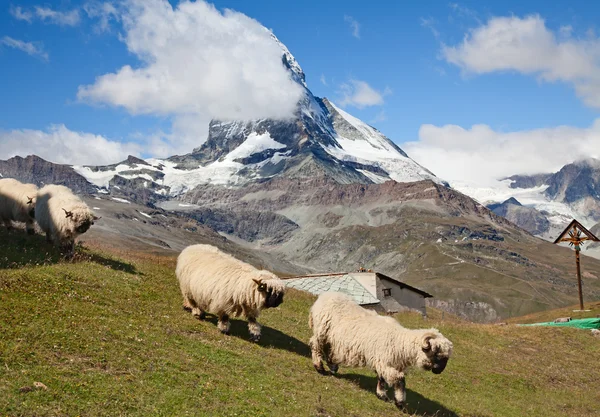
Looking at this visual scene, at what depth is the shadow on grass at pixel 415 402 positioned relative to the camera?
2089 centimetres

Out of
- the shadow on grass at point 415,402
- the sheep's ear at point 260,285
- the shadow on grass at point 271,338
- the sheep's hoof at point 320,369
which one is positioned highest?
the sheep's ear at point 260,285

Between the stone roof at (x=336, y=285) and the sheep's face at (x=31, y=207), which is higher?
the stone roof at (x=336, y=285)

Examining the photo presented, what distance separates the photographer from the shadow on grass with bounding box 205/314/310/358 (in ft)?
79.0

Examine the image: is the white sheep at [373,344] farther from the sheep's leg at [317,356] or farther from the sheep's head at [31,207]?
the sheep's head at [31,207]

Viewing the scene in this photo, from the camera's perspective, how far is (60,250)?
94.7 feet

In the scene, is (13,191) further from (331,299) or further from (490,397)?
(490,397)

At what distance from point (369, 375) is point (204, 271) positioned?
826 cm

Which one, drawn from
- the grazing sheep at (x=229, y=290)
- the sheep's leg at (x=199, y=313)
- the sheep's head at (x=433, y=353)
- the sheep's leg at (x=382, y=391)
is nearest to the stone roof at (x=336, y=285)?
the sheep's leg at (x=199, y=313)

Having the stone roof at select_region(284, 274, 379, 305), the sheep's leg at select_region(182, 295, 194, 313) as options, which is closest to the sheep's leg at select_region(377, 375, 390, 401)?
the sheep's leg at select_region(182, 295, 194, 313)

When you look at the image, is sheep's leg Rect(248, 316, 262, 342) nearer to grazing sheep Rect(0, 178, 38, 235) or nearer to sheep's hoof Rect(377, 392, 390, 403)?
sheep's hoof Rect(377, 392, 390, 403)

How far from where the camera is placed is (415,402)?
21969 millimetres

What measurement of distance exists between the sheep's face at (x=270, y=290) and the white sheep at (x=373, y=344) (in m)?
1.61

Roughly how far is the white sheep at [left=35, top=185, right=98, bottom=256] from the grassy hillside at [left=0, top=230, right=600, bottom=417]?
32.6 inches

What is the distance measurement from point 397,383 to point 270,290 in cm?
599
